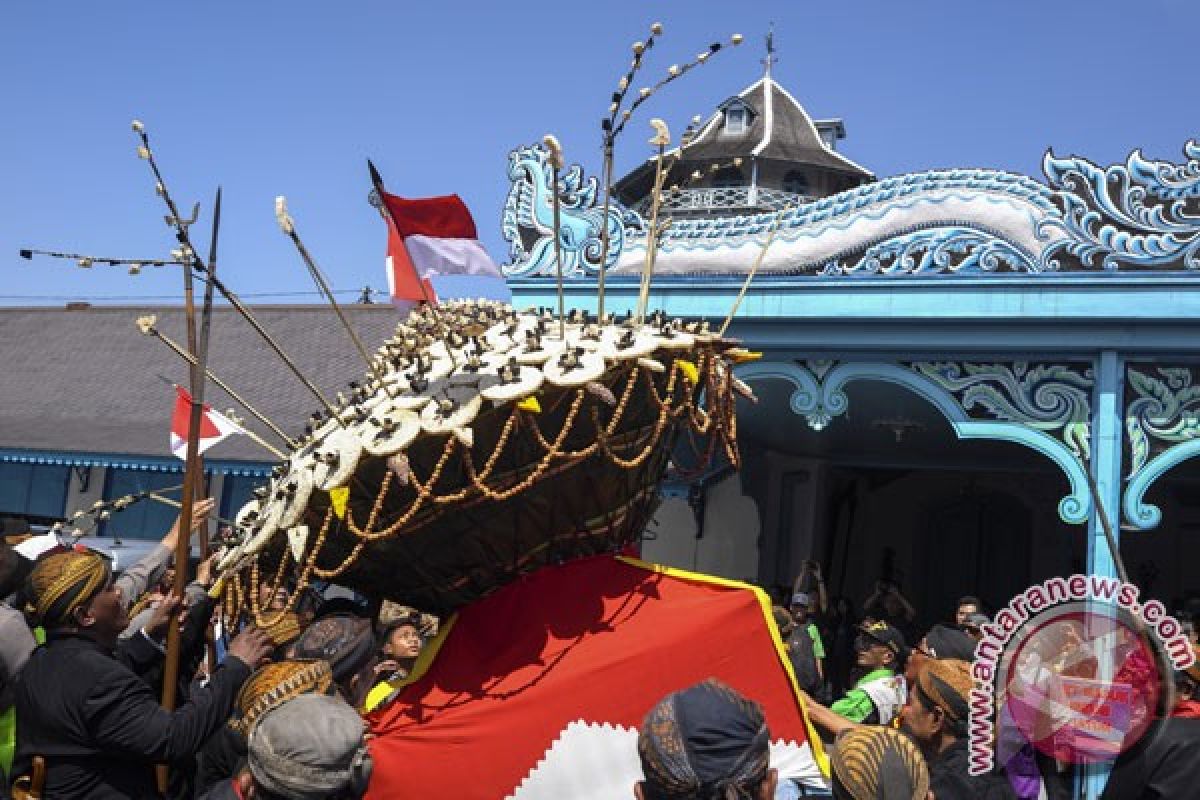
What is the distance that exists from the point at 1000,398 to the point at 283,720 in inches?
228

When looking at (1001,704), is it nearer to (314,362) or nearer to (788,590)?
(788,590)

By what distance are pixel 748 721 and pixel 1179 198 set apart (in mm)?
5801

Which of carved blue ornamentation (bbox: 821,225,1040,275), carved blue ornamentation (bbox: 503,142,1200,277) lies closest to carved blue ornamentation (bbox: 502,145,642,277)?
carved blue ornamentation (bbox: 503,142,1200,277)

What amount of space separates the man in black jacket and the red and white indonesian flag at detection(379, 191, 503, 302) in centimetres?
143

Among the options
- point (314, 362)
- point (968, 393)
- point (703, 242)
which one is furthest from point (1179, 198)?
point (314, 362)

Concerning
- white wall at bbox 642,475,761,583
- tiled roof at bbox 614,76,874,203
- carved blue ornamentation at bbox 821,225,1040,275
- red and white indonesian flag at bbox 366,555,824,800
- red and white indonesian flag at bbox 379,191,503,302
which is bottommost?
white wall at bbox 642,475,761,583

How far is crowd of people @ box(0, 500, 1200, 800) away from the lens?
220cm

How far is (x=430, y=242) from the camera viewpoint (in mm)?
4008

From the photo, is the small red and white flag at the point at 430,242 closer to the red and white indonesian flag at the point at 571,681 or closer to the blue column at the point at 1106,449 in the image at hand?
the red and white indonesian flag at the point at 571,681

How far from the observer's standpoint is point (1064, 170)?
7004 mm

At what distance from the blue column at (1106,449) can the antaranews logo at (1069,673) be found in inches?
161

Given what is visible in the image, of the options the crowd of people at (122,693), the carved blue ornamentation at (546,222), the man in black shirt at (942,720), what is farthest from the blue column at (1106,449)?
the crowd of people at (122,693)

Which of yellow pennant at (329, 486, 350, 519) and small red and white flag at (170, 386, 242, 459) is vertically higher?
yellow pennant at (329, 486, 350, 519)

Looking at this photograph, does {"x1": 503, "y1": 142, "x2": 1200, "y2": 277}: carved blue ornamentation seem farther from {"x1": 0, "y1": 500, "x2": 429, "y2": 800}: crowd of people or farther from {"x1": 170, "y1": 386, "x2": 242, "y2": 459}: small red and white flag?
{"x1": 0, "y1": 500, "x2": 429, "y2": 800}: crowd of people
